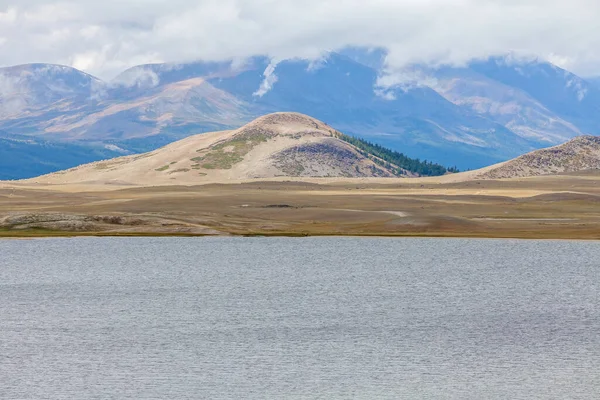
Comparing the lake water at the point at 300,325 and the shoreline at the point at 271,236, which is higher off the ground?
the shoreline at the point at 271,236

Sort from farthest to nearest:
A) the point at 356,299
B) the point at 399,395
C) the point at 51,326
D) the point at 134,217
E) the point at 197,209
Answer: the point at 197,209 → the point at 134,217 → the point at 356,299 → the point at 51,326 → the point at 399,395

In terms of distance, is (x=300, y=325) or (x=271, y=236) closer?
(x=300, y=325)

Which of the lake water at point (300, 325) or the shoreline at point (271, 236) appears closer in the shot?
the lake water at point (300, 325)

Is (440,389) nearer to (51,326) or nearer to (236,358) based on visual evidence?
(236,358)

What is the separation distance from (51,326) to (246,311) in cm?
1532

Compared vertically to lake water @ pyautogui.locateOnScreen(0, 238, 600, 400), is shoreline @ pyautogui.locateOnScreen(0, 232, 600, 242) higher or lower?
higher

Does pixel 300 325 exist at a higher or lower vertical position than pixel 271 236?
lower

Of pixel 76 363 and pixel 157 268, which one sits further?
pixel 157 268

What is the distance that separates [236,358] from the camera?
62000 millimetres

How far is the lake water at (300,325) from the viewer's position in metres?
55.4

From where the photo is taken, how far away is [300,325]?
73.7 metres

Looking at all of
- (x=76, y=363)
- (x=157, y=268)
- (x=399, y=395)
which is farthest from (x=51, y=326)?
(x=157, y=268)

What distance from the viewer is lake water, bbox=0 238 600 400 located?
182 ft

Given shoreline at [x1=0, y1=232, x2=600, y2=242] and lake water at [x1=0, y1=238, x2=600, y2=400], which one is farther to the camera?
shoreline at [x1=0, y1=232, x2=600, y2=242]
